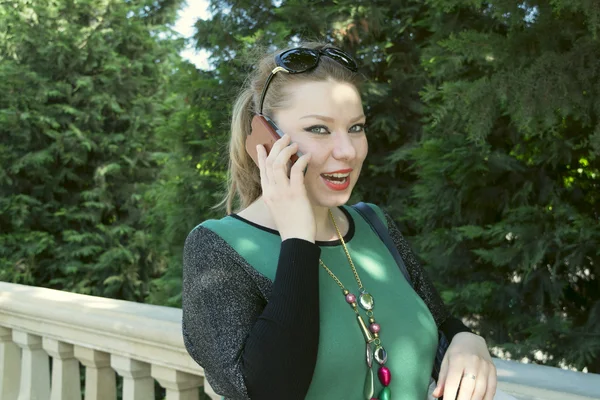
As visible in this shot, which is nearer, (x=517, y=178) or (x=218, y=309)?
(x=218, y=309)

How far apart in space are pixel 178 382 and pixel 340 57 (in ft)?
4.06

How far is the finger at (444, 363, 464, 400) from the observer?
149 centimetres

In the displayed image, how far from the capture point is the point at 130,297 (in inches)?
412

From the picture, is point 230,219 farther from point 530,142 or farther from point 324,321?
point 530,142

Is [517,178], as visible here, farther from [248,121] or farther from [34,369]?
[34,369]

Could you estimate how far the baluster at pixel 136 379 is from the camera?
2.40m

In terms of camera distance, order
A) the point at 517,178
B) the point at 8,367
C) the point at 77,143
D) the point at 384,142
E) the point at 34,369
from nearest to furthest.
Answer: the point at 34,369
the point at 8,367
the point at 517,178
the point at 384,142
the point at 77,143

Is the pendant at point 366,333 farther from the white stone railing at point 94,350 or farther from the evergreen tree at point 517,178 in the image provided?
the evergreen tree at point 517,178

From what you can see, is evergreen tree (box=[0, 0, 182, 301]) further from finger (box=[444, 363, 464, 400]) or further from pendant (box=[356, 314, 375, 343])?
finger (box=[444, 363, 464, 400])

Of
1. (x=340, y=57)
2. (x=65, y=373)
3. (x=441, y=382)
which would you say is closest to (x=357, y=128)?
(x=340, y=57)

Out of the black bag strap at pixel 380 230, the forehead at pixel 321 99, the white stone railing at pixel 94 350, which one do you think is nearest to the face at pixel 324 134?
the forehead at pixel 321 99

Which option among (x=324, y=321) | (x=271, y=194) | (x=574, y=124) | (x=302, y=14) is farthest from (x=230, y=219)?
(x=302, y=14)

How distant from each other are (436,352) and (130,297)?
9.38 meters

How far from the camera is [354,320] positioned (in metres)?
1.56
